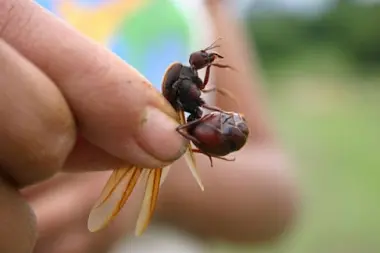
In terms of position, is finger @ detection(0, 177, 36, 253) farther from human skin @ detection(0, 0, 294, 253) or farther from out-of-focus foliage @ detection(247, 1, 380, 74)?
out-of-focus foliage @ detection(247, 1, 380, 74)

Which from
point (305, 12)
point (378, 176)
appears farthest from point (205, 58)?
point (305, 12)

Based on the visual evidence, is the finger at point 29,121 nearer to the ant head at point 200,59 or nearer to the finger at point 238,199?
the ant head at point 200,59

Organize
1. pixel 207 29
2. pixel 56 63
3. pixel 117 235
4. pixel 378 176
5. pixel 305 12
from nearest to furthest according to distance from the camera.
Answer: pixel 56 63
pixel 117 235
pixel 207 29
pixel 378 176
pixel 305 12

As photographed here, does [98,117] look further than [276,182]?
No

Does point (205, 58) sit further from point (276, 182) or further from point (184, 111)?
point (276, 182)

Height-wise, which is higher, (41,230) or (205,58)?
(205,58)

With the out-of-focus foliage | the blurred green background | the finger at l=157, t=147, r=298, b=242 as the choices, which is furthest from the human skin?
the out-of-focus foliage

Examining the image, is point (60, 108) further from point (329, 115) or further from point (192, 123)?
point (329, 115)

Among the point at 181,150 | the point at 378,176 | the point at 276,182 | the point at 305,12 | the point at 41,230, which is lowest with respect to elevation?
the point at 305,12
